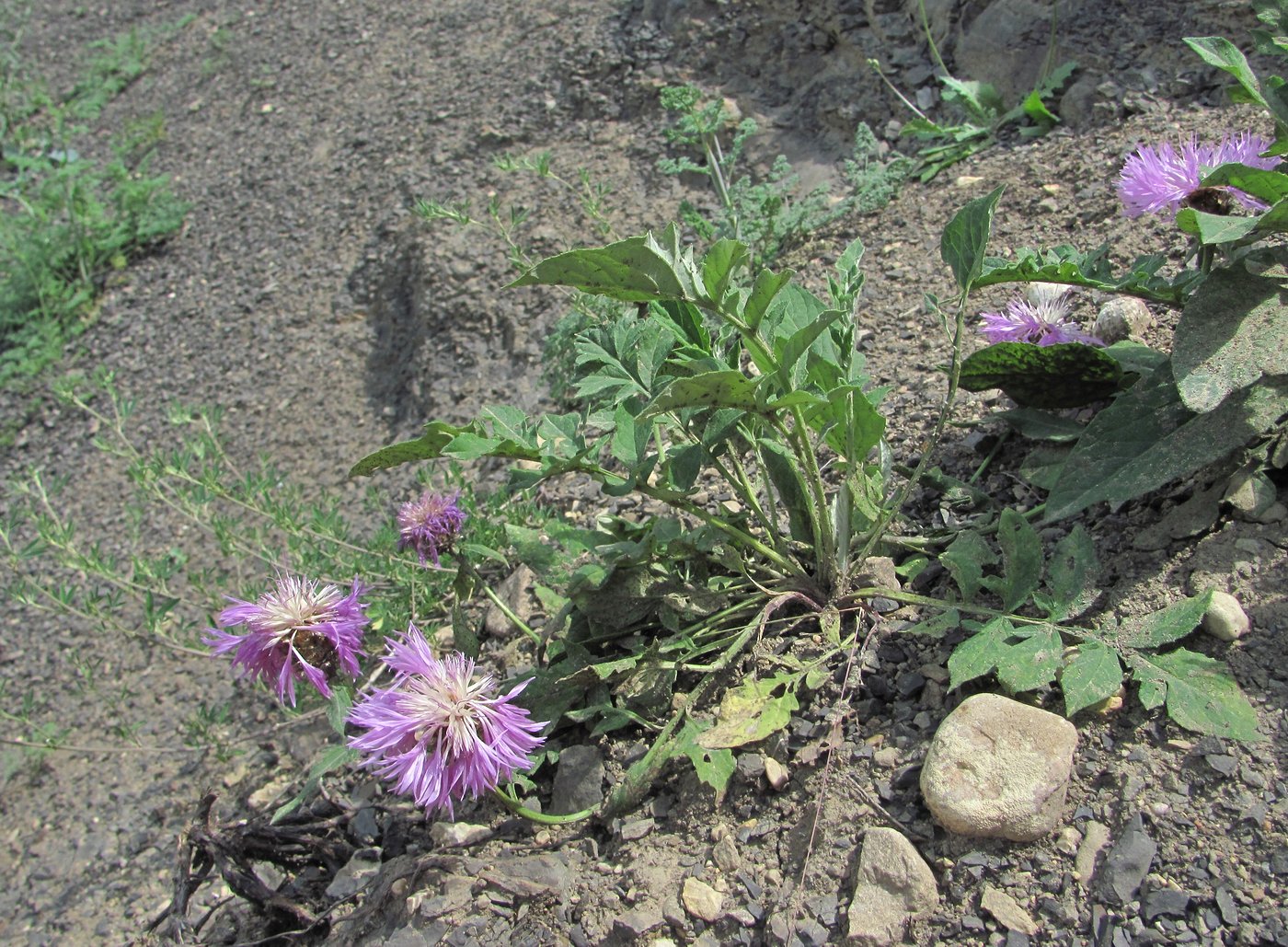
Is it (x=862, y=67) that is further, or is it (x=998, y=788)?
(x=862, y=67)

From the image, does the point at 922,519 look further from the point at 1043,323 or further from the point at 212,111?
the point at 212,111

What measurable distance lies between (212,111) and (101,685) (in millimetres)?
3865

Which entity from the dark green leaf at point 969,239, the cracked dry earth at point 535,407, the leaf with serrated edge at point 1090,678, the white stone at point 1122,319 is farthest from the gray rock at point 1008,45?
the leaf with serrated edge at point 1090,678

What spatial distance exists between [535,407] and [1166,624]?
2182mm

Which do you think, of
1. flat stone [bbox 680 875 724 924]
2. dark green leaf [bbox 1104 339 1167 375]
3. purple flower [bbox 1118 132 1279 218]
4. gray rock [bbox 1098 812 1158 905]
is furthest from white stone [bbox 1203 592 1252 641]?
flat stone [bbox 680 875 724 924]

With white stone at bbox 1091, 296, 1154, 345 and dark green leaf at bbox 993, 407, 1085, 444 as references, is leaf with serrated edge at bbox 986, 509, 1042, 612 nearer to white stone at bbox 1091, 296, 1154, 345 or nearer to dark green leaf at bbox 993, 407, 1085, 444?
dark green leaf at bbox 993, 407, 1085, 444

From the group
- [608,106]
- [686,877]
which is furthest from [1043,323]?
[608,106]

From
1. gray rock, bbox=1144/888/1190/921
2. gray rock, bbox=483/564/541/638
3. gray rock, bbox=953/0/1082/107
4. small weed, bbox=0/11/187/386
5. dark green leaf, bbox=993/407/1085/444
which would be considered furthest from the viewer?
small weed, bbox=0/11/187/386

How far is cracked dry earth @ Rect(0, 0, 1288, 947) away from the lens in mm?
1596

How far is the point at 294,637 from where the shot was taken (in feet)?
6.40

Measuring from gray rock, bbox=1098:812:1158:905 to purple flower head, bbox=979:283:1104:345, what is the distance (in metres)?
1.07

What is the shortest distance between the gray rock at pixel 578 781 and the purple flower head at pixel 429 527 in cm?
56

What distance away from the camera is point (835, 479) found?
2.49 meters

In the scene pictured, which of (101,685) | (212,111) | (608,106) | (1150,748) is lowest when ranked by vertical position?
(101,685)
